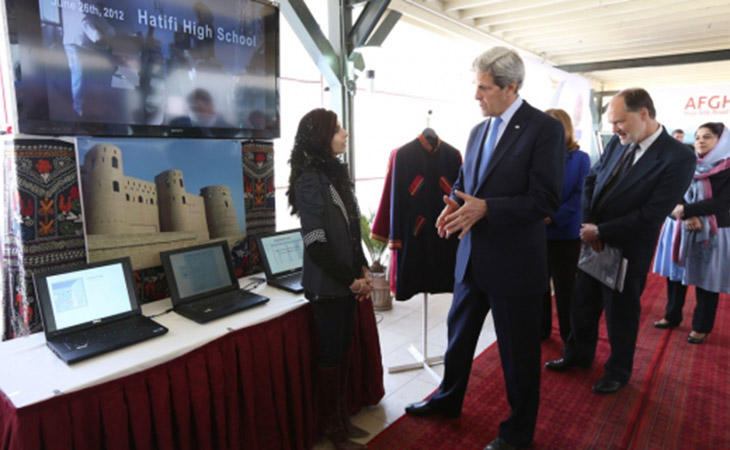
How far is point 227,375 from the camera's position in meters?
1.72

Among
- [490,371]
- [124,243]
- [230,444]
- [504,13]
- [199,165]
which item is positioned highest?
[504,13]

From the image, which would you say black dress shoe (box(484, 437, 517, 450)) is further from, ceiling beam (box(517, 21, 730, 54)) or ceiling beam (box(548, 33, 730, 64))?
ceiling beam (box(548, 33, 730, 64))

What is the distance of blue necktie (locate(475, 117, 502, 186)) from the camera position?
1.77 m

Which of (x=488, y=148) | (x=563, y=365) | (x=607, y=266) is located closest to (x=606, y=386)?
(x=563, y=365)

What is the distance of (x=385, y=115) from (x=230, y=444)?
400 centimetres

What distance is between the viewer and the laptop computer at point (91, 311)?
1.55 metres

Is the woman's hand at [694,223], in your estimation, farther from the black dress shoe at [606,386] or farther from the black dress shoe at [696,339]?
the black dress shoe at [606,386]

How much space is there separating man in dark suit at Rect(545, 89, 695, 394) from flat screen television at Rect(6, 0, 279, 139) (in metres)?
1.87

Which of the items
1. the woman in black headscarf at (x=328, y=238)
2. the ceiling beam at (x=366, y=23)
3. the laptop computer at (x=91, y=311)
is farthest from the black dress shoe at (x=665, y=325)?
the laptop computer at (x=91, y=311)

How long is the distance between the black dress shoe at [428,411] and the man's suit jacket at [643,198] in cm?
121

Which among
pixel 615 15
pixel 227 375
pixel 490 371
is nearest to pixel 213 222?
pixel 227 375

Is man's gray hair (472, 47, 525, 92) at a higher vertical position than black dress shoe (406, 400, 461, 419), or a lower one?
higher

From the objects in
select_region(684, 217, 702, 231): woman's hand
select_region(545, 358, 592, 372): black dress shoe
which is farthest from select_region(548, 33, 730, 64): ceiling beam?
select_region(545, 358, 592, 372): black dress shoe

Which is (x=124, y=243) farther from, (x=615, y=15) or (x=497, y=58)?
(x=615, y=15)
